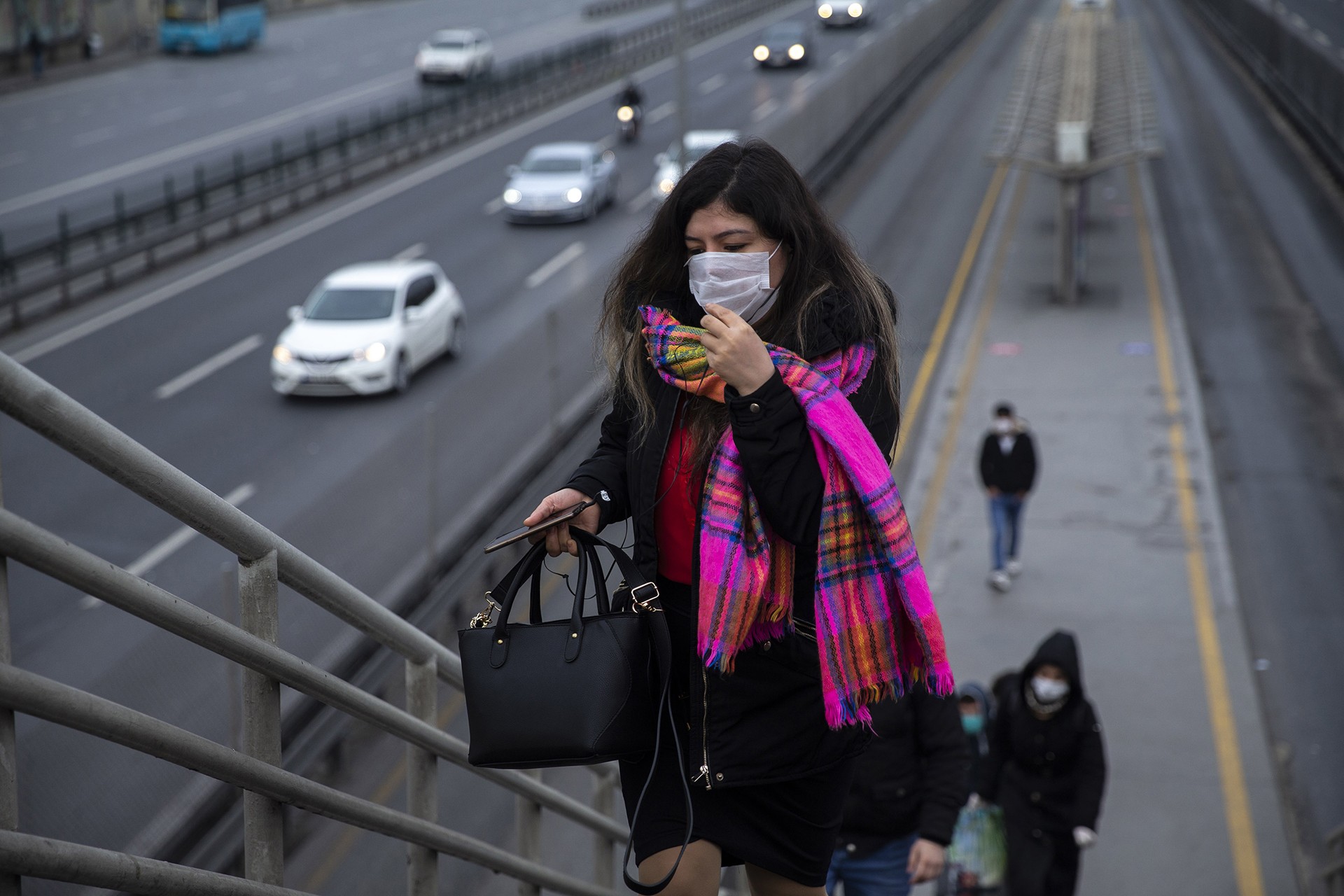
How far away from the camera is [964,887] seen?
723 cm

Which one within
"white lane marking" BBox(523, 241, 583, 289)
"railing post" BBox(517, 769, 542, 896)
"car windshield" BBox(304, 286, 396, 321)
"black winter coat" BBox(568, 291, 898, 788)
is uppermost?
"black winter coat" BBox(568, 291, 898, 788)

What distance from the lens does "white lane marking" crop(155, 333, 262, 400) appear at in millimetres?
20078

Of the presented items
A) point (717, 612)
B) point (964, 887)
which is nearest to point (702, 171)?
point (717, 612)

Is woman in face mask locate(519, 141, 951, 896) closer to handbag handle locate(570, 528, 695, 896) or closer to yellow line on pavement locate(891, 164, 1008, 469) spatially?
handbag handle locate(570, 528, 695, 896)

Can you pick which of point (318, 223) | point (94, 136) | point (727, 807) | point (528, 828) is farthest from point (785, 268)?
point (94, 136)

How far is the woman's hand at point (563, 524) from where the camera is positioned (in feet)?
9.47

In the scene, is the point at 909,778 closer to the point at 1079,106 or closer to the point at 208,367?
the point at 208,367

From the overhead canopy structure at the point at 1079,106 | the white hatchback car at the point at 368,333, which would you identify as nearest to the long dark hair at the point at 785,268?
the white hatchback car at the point at 368,333

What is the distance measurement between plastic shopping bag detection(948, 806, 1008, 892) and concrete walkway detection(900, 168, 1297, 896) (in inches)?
81.7

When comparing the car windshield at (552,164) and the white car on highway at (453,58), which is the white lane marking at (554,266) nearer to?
the car windshield at (552,164)

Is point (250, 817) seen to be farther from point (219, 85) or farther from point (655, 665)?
point (219, 85)

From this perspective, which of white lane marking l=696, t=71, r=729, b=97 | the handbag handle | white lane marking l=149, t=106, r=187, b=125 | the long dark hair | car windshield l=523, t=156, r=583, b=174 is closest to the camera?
the handbag handle

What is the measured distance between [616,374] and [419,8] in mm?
72398

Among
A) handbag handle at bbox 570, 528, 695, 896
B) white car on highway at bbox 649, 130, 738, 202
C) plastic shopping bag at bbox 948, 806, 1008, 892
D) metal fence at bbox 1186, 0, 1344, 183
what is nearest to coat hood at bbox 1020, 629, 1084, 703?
plastic shopping bag at bbox 948, 806, 1008, 892
